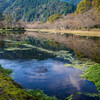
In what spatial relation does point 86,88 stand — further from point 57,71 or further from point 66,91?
point 57,71

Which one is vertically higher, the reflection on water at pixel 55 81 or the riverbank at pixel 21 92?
the riverbank at pixel 21 92

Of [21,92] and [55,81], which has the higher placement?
[21,92]

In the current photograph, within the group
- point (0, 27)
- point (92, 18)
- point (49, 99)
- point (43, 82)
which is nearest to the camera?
point (49, 99)

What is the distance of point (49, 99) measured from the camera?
326 inches

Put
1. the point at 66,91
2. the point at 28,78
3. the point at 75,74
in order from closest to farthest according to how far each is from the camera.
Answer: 1. the point at 66,91
2. the point at 28,78
3. the point at 75,74

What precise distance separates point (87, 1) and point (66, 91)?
115638 millimetres

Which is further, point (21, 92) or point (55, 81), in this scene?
point (55, 81)

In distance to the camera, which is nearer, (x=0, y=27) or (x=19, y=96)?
(x=19, y=96)

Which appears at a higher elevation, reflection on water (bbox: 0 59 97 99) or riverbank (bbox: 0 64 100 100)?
riverbank (bbox: 0 64 100 100)

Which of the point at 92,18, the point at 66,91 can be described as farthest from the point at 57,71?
the point at 92,18

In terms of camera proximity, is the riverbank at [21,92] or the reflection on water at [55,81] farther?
the reflection on water at [55,81]

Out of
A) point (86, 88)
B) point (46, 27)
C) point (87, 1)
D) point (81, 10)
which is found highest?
point (87, 1)

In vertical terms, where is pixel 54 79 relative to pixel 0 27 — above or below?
below

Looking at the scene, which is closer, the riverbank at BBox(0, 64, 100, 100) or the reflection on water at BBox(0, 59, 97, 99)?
the riverbank at BBox(0, 64, 100, 100)
